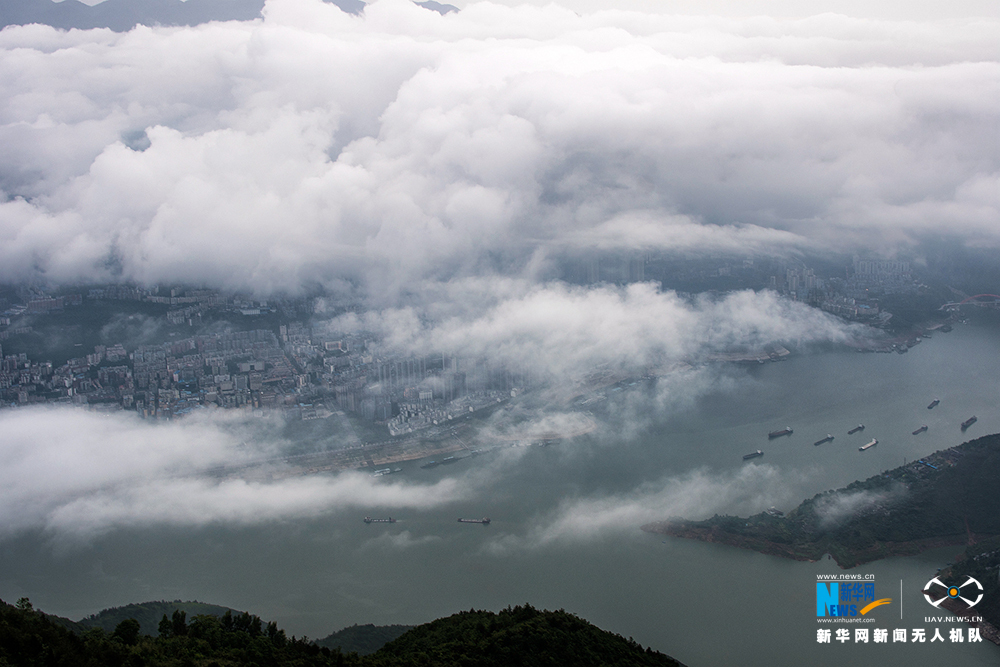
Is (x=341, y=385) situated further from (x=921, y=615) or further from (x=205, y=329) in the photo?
(x=921, y=615)

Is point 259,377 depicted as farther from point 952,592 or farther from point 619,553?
point 952,592

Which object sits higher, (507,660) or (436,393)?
(436,393)

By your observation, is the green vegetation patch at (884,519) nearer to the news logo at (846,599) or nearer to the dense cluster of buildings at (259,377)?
the news logo at (846,599)

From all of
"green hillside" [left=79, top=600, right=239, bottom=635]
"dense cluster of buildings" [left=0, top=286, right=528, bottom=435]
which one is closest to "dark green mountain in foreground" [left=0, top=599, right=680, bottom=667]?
"green hillside" [left=79, top=600, right=239, bottom=635]

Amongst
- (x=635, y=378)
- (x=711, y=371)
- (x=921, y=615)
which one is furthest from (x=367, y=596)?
(x=711, y=371)

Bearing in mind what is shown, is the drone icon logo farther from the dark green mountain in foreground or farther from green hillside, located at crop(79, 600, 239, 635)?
green hillside, located at crop(79, 600, 239, 635)

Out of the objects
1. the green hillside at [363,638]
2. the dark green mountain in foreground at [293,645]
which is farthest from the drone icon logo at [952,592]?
the green hillside at [363,638]

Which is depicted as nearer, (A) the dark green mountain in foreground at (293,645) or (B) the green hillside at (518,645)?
(A) the dark green mountain in foreground at (293,645)
